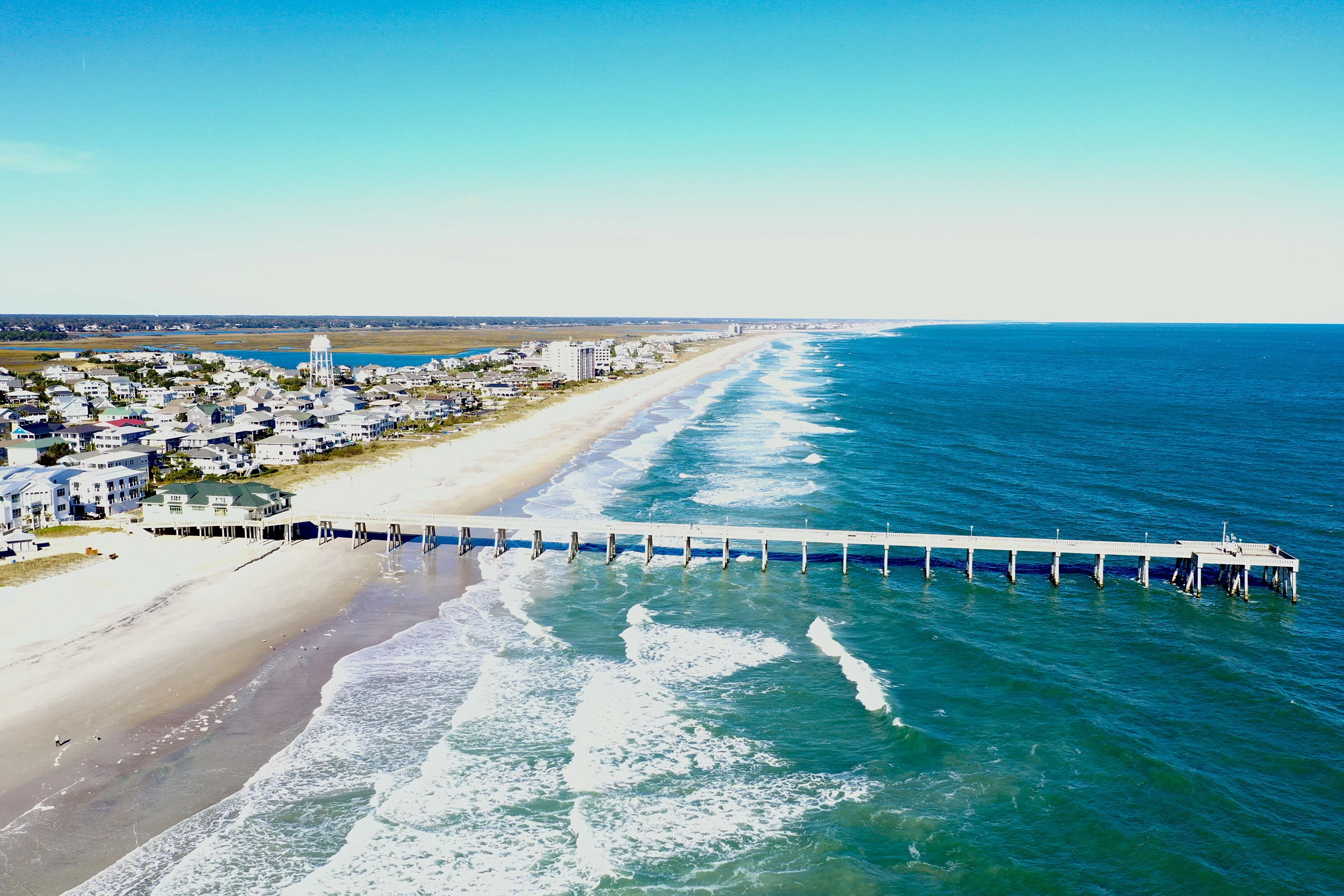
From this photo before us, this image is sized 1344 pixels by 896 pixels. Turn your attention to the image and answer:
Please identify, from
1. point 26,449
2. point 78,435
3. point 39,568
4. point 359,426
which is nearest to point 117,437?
point 78,435

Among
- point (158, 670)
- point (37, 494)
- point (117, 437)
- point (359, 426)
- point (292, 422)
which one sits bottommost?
point (158, 670)

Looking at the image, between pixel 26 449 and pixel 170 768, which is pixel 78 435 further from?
pixel 170 768

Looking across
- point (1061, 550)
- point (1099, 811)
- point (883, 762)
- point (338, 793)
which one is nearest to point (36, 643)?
point (338, 793)

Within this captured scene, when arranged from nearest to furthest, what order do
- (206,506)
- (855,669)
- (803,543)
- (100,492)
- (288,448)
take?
(855,669)
(803,543)
(206,506)
(100,492)
(288,448)

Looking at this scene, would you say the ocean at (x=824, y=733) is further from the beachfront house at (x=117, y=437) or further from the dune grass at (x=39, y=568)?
the beachfront house at (x=117, y=437)

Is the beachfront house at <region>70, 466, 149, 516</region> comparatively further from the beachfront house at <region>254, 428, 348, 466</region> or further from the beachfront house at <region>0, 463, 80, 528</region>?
the beachfront house at <region>254, 428, 348, 466</region>
